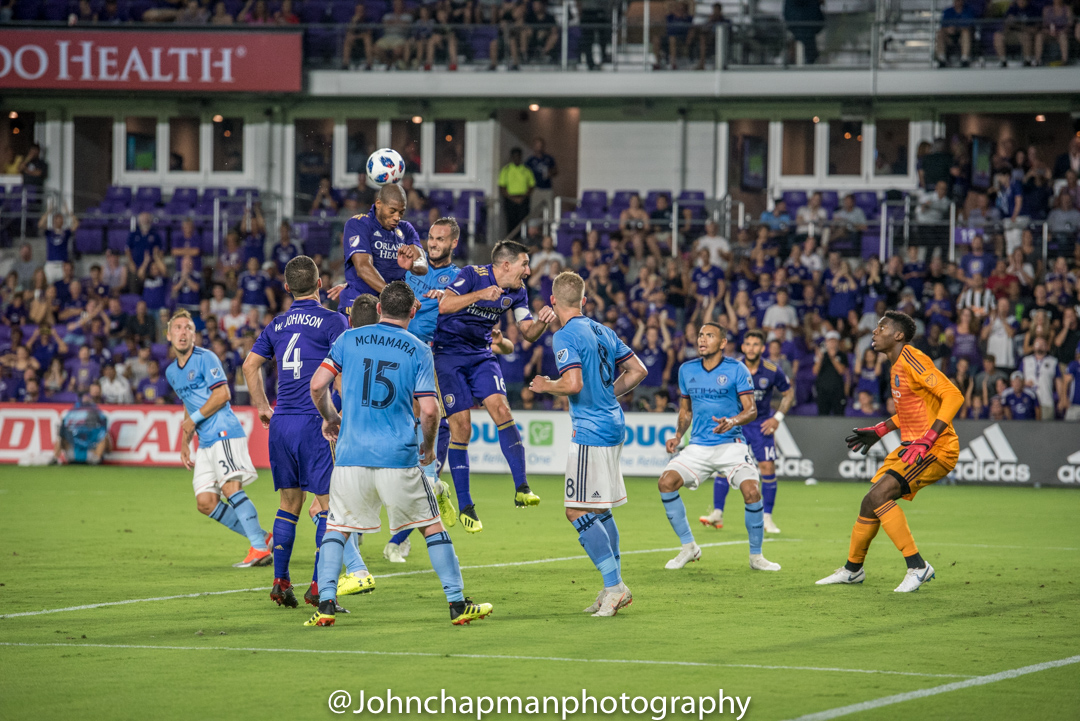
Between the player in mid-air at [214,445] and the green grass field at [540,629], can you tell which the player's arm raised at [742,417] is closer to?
the green grass field at [540,629]

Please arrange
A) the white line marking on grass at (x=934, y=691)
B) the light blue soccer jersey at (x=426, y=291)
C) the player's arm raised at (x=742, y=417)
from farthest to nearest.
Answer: the player's arm raised at (x=742, y=417), the light blue soccer jersey at (x=426, y=291), the white line marking on grass at (x=934, y=691)

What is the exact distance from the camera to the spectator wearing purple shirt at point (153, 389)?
24969 millimetres

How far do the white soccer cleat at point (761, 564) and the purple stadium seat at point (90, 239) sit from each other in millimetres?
22883

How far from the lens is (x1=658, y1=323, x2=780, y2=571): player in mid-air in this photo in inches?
475

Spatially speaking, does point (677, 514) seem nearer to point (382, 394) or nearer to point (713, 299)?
point (382, 394)

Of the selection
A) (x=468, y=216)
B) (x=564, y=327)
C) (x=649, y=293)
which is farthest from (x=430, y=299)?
(x=468, y=216)

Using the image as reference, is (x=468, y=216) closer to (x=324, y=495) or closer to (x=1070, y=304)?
(x=1070, y=304)

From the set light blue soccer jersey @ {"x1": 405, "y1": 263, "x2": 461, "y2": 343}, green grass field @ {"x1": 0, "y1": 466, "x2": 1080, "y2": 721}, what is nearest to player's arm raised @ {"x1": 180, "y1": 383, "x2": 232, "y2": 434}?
green grass field @ {"x1": 0, "y1": 466, "x2": 1080, "y2": 721}

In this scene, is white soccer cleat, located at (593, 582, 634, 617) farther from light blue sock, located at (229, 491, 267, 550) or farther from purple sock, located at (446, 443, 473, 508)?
light blue sock, located at (229, 491, 267, 550)

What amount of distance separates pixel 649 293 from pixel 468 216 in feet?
21.1

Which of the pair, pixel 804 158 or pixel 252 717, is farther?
pixel 804 158

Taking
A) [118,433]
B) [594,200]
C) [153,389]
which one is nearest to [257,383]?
[153,389]

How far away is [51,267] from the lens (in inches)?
1187

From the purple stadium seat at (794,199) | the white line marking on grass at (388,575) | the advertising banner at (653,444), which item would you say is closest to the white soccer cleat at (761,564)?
the white line marking on grass at (388,575)
